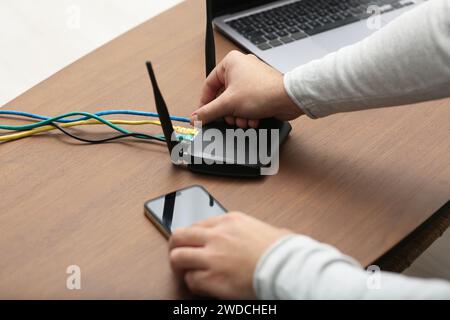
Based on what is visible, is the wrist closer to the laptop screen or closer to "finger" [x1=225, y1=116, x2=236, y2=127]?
"finger" [x1=225, y1=116, x2=236, y2=127]

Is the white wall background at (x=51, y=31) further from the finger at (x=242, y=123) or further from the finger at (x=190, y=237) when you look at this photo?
the finger at (x=190, y=237)

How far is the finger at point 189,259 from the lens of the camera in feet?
1.88

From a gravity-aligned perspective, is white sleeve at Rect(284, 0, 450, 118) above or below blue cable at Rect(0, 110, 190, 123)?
above

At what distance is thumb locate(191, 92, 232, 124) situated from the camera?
746 mm

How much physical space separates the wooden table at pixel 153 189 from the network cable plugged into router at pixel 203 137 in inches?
0.6

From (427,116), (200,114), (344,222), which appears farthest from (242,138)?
(427,116)

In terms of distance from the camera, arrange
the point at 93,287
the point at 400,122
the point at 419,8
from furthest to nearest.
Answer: the point at 400,122
the point at 419,8
the point at 93,287

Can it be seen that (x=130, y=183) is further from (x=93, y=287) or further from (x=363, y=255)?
(x=363, y=255)

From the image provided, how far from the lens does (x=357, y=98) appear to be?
72 cm

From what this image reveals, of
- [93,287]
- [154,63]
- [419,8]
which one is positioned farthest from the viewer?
[154,63]

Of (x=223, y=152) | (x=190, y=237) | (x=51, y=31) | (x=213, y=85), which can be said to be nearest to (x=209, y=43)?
(x=213, y=85)

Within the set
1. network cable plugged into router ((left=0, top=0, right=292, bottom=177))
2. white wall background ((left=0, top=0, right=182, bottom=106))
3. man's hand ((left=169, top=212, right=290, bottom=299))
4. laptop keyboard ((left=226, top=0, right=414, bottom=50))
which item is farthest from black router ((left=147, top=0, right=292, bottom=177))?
white wall background ((left=0, top=0, right=182, bottom=106))

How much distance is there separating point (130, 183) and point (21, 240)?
147 mm

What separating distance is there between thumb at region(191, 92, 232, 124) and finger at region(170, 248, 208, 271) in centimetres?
23
